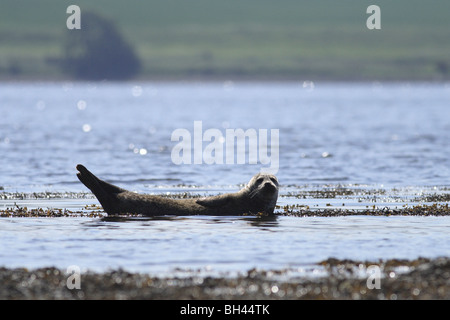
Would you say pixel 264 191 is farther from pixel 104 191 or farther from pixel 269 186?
pixel 104 191

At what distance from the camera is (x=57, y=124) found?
82.6 metres

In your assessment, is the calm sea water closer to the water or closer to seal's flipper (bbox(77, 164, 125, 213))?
the water

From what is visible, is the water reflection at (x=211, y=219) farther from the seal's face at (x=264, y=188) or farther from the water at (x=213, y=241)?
the seal's face at (x=264, y=188)

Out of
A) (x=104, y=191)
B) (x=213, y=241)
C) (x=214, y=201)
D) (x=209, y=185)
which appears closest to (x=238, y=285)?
(x=213, y=241)

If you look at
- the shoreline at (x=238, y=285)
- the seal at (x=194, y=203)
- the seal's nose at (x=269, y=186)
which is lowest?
the shoreline at (x=238, y=285)

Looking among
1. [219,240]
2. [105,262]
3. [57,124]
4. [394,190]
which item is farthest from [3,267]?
[57,124]

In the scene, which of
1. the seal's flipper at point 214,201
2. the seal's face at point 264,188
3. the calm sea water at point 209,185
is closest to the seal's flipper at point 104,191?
the calm sea water at point 209,185

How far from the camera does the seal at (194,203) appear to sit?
Answer: 22906 millimetres

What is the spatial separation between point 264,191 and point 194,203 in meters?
1.87

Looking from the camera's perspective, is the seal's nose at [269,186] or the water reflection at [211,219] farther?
the seal's nose at [269,186]

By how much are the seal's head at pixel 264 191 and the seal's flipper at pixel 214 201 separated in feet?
2.17

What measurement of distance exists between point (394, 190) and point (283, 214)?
8.28 m

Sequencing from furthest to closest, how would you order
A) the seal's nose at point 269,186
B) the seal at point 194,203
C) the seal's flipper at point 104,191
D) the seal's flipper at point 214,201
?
the seal's flipper at point 214,201
the seal at point 194,203
the seal's nose at point 269,186
the seal's flipper at point 104,191

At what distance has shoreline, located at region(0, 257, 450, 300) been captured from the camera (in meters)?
13.5
